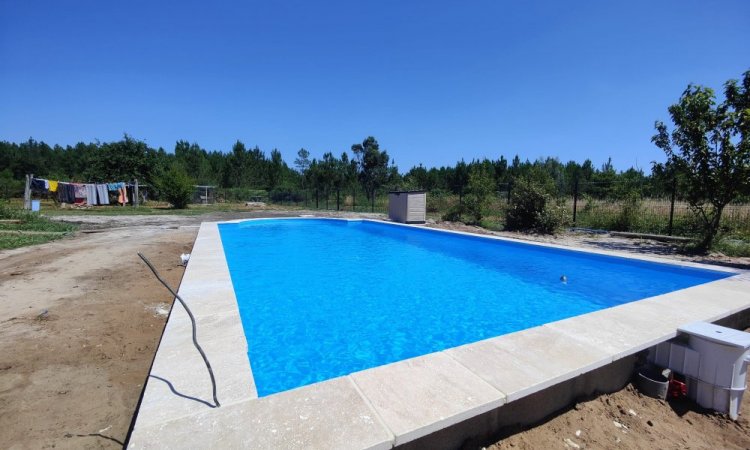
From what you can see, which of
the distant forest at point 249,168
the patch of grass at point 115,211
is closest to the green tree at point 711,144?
the distant forest at point 249,168

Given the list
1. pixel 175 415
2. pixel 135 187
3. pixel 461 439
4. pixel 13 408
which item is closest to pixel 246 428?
pixel 175 415

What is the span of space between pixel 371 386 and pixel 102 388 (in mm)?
1996

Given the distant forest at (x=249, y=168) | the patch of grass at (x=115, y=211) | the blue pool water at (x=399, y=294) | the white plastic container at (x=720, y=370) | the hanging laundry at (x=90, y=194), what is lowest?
the blue pool water at (x=399, y=294)

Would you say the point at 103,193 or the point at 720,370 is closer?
the point at 720,370

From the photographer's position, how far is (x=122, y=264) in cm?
598

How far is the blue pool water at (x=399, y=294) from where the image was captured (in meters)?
3.58

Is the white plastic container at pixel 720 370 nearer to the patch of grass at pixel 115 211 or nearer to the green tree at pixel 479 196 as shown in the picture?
the green tree at pixel 479 196

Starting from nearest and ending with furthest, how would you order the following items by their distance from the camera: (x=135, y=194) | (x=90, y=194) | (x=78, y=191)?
(x=78, y=191) < (x=90, y=194) < (x=135, y=194)

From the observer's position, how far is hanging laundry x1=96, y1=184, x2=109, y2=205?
22.2 meters

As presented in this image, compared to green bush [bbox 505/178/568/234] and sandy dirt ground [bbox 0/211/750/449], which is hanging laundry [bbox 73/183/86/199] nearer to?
sandy dirt ground [bbox 0/211/750/449]

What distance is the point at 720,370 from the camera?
7.89 ft

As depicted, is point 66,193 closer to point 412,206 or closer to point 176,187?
point 176,187

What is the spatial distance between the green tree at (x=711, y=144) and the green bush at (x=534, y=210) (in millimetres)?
3250

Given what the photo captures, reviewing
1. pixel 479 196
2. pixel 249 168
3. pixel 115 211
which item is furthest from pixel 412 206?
pixel 249 168
